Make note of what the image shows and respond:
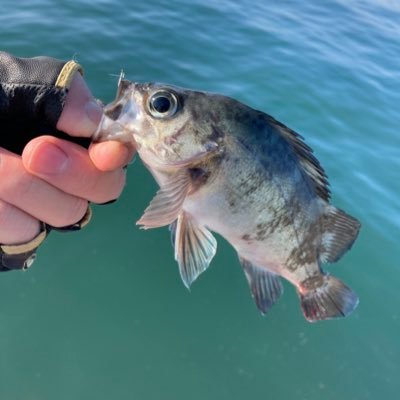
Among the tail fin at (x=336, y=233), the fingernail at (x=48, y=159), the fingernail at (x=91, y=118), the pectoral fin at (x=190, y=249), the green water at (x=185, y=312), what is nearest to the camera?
the fingernail at (x=48, y=159)

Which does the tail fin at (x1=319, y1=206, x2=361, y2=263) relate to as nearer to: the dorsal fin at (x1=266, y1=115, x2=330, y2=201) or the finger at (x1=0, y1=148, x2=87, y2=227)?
the dorsal fin at (x1=266, y1=115, x2=330, y2=201)

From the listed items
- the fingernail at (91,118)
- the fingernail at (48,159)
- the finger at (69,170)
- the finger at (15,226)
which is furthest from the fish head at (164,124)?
the finger at (15,226)

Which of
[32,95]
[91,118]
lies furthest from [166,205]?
[32,95]

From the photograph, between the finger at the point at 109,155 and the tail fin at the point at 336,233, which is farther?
the tail fin at the point at 336,233

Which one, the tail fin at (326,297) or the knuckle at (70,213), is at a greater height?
the knuckle at (70,213)

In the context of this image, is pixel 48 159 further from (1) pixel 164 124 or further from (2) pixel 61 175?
(1) pixel 164 124

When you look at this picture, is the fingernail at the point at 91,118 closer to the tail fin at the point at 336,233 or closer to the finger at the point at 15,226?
the finger at the point at 15,226

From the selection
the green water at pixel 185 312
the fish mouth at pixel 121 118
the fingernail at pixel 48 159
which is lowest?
the green water at pixel 185 312
